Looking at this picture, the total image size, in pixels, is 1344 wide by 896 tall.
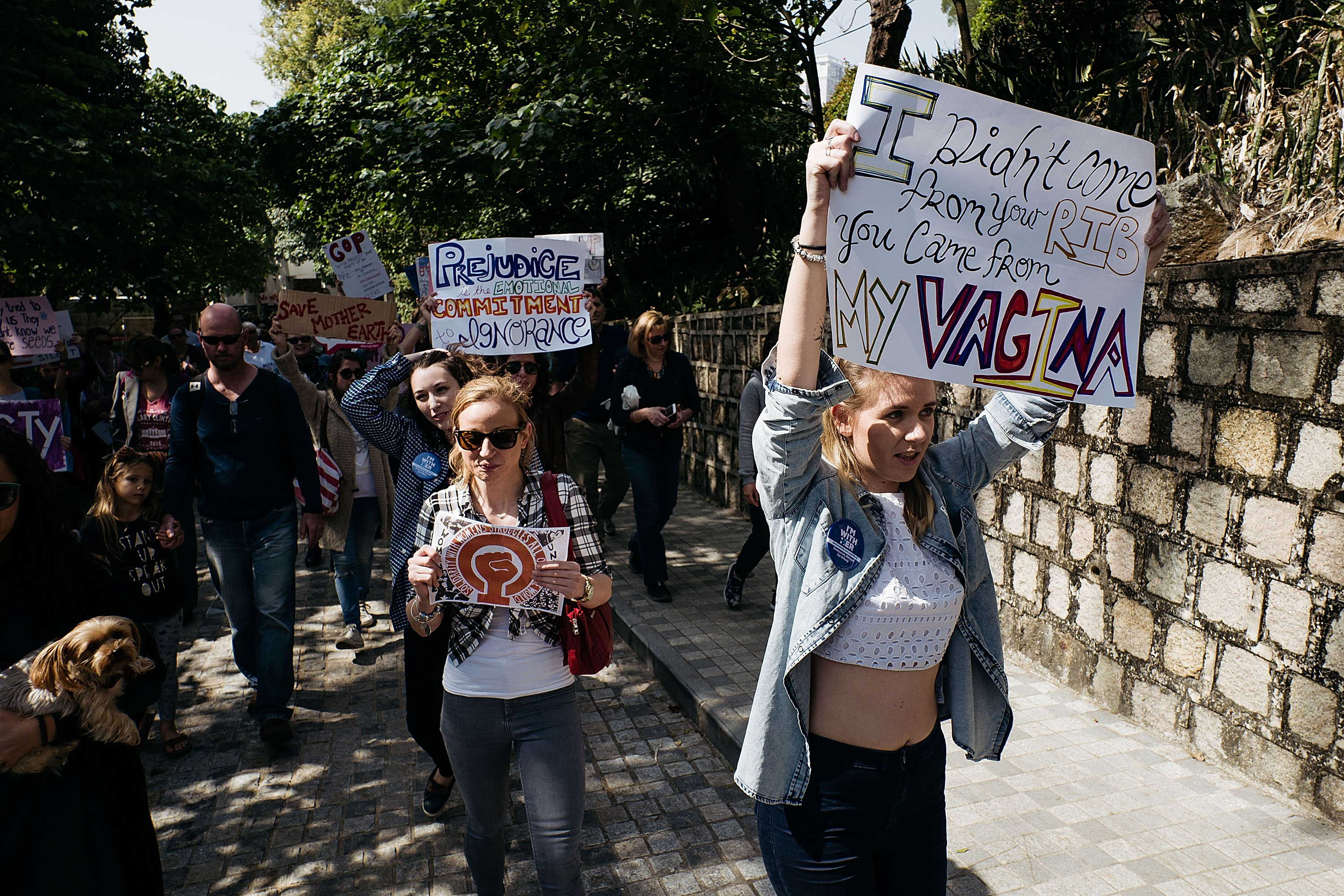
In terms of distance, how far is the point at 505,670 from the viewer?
282cm

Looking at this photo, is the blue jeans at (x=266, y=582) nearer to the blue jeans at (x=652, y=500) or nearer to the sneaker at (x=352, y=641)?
the sneaker at (x=352, y=641)

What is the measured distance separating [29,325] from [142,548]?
6318 millimetres

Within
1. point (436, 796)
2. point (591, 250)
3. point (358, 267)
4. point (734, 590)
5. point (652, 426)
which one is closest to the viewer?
point (436, 796)

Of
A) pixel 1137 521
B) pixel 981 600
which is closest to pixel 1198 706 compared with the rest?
pixel 1137 521

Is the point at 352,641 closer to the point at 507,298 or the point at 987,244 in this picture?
the point at 507,298

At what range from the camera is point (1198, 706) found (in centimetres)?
409

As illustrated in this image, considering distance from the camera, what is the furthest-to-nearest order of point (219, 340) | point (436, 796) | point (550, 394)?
point (550, 394) < point (219, 340) < point (436, 796)

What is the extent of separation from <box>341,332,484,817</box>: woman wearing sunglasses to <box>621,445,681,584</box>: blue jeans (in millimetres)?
2765

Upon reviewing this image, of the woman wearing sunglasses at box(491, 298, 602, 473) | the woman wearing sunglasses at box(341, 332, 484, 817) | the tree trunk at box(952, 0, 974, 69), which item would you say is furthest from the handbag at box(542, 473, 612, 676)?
the tree trunk at box(952, 0, 974, 69)

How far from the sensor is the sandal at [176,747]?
4.67m

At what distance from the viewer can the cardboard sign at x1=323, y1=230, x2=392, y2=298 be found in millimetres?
10852

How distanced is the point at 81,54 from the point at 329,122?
7672mm

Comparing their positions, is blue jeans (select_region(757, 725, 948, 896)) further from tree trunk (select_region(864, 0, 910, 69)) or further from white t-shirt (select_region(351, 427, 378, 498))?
tree trunk (select_region(864, 0, 910, 69))

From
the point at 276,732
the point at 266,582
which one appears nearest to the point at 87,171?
the point at 266,582
